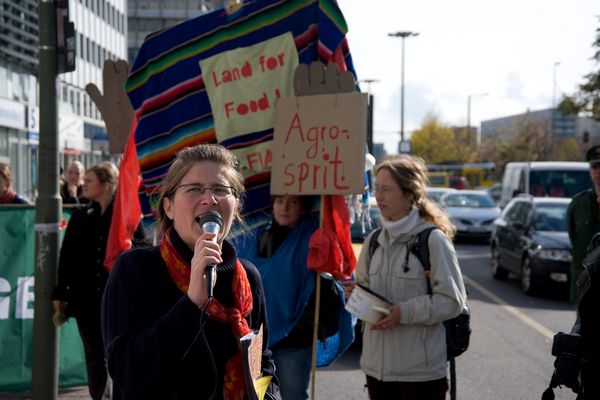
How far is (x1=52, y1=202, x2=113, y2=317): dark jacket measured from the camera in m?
5.37

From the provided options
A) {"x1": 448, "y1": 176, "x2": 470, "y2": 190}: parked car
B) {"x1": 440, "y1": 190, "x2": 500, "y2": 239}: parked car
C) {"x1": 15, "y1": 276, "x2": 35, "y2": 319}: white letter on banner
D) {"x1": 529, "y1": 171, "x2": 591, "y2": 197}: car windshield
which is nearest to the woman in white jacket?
{"x1": 15, "y1": 276, "x2": 35, "y2": 319}: white letter on banner

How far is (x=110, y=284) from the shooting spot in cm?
230

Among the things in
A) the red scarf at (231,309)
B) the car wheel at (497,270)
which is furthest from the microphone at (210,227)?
the car wheel at (497,270)

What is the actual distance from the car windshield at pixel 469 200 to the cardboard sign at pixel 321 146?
1861cm

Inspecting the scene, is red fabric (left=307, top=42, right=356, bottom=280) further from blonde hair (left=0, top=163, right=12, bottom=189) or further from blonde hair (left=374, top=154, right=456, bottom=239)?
blonde hair (left=0, top=163, right=12, bottom=189)

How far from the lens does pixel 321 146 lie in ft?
14.5

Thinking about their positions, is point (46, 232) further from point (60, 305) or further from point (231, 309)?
point (231, 309)

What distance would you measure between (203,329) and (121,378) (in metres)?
0.28

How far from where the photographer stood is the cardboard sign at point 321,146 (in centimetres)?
433

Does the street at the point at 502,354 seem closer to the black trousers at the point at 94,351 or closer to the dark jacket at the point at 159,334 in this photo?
the black trousers at the point at 94,351

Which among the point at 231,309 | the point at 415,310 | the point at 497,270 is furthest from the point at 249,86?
the point at 497,270

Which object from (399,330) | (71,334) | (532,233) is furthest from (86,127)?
(399,330)

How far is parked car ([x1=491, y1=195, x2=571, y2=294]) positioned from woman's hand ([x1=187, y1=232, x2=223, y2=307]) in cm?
1051

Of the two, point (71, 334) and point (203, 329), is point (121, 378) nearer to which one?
point (203, 329)
